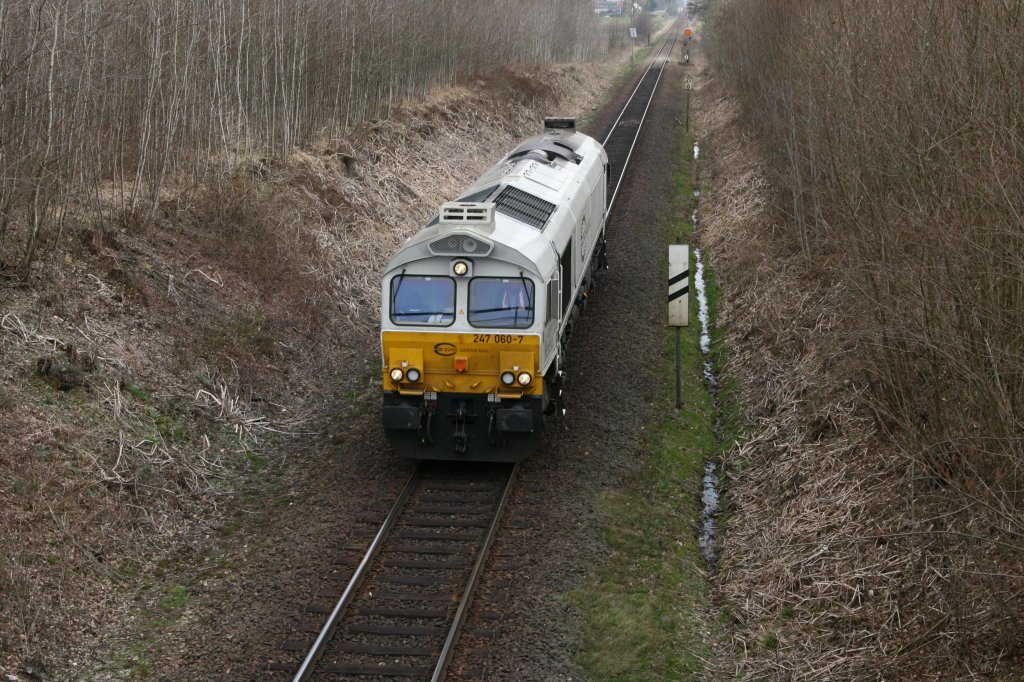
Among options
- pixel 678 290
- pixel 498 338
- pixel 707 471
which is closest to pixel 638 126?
pixel 678 290

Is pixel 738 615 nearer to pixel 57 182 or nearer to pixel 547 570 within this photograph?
pixel 547 570

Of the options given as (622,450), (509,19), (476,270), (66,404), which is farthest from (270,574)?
(509,19)

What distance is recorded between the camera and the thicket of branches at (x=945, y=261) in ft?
24.7

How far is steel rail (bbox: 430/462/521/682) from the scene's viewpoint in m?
7.94

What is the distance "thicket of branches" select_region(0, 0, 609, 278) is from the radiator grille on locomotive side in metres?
5.51

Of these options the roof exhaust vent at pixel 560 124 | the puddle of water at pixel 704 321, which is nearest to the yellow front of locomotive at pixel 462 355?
the puddle of water at pixel 704 321

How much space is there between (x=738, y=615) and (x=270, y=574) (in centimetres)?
444

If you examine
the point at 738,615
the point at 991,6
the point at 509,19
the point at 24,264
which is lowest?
the point at 738,615

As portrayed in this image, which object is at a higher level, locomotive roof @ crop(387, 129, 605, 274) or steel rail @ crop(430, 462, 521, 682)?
locomotive roof @ crop(387, 129, 605, 274)

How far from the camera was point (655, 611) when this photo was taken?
29.6 ft

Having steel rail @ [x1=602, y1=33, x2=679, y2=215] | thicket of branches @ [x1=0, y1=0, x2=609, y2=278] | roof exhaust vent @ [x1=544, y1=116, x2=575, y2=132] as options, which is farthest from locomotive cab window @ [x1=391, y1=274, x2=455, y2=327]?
roof exhaust vent @ [x1=544, y1=116, x2=575, y2=132]

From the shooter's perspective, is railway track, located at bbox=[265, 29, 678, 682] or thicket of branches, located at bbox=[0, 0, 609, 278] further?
thicket of branches, located at bbox=[0, 0, 609, 278]

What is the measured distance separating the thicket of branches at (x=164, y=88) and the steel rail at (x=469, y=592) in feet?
22.0

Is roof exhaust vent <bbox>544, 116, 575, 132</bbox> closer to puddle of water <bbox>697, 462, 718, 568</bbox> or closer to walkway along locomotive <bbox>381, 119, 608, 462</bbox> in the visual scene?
walkway along locomotive <bbox>381, 119, 608, 462</bbox>
